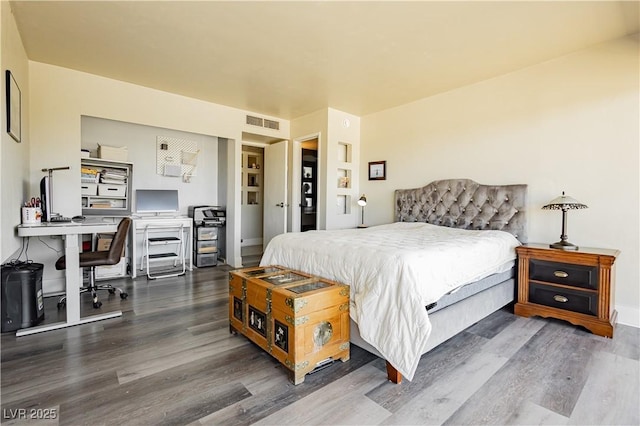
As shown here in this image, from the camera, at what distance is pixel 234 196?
5.05 meters

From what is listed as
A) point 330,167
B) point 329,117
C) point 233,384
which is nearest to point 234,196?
point 330,167

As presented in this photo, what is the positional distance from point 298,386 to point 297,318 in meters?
0.40

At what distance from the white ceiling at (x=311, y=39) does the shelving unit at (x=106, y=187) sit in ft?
4.26

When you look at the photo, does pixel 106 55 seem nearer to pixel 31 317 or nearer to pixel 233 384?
pixel 31 317

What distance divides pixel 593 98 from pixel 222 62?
12.5 ft

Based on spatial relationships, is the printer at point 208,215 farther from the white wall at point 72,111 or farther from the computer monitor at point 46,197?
the computer monitor at point 46,197

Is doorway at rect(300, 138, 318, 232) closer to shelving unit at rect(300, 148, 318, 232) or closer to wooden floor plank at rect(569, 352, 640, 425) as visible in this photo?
shelving unit at rect(300, 148, 318, 232)

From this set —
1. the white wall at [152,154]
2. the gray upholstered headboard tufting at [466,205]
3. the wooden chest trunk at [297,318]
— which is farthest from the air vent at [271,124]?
the wooden chest trunk at [297,318]

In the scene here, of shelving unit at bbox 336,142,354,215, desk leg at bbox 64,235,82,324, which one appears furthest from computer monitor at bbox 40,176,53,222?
shelving unit at bbox 336,142,354,215

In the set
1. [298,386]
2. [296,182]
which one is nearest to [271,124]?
[296,182]

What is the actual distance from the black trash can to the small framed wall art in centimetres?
113

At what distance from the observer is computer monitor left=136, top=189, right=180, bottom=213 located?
15.6 ft

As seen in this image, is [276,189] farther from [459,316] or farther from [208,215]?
[459,316]

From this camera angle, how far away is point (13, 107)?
2467 millimetres
